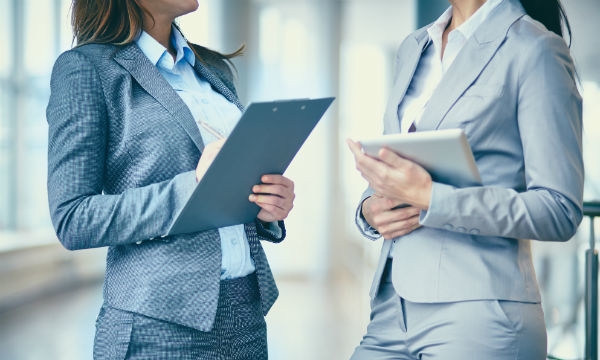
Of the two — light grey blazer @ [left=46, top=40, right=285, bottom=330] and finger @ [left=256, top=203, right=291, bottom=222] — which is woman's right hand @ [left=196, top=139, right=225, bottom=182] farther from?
finger @ [left=256, top=203, right=291, bottom=222]

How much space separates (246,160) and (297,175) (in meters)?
6.49

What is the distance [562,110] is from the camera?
1165 mm

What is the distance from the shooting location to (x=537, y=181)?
1.17 metres

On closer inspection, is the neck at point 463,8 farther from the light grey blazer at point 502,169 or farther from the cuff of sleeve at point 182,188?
the cuff of sleeve at point 182,188

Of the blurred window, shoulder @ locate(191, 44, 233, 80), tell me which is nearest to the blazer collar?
shoulder @ locate(191, 44, 233, 80)

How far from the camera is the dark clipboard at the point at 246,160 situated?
1.09 m

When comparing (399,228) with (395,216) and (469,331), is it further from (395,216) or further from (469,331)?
(469,331)

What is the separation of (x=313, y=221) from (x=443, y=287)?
21.3 feet

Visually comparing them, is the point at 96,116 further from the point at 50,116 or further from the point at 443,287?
the point at 443,287

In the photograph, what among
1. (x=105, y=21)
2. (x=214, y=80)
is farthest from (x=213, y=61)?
(x=105, y=21)

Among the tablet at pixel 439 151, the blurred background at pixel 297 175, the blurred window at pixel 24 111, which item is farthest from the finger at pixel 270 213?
the blurred window at pixel 24 111

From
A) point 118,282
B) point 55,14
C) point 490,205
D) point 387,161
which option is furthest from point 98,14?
point 55,14

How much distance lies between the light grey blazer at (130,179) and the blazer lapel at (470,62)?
17.4 inches

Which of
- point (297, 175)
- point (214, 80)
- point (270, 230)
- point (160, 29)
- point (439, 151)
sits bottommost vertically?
point (297, 175)
